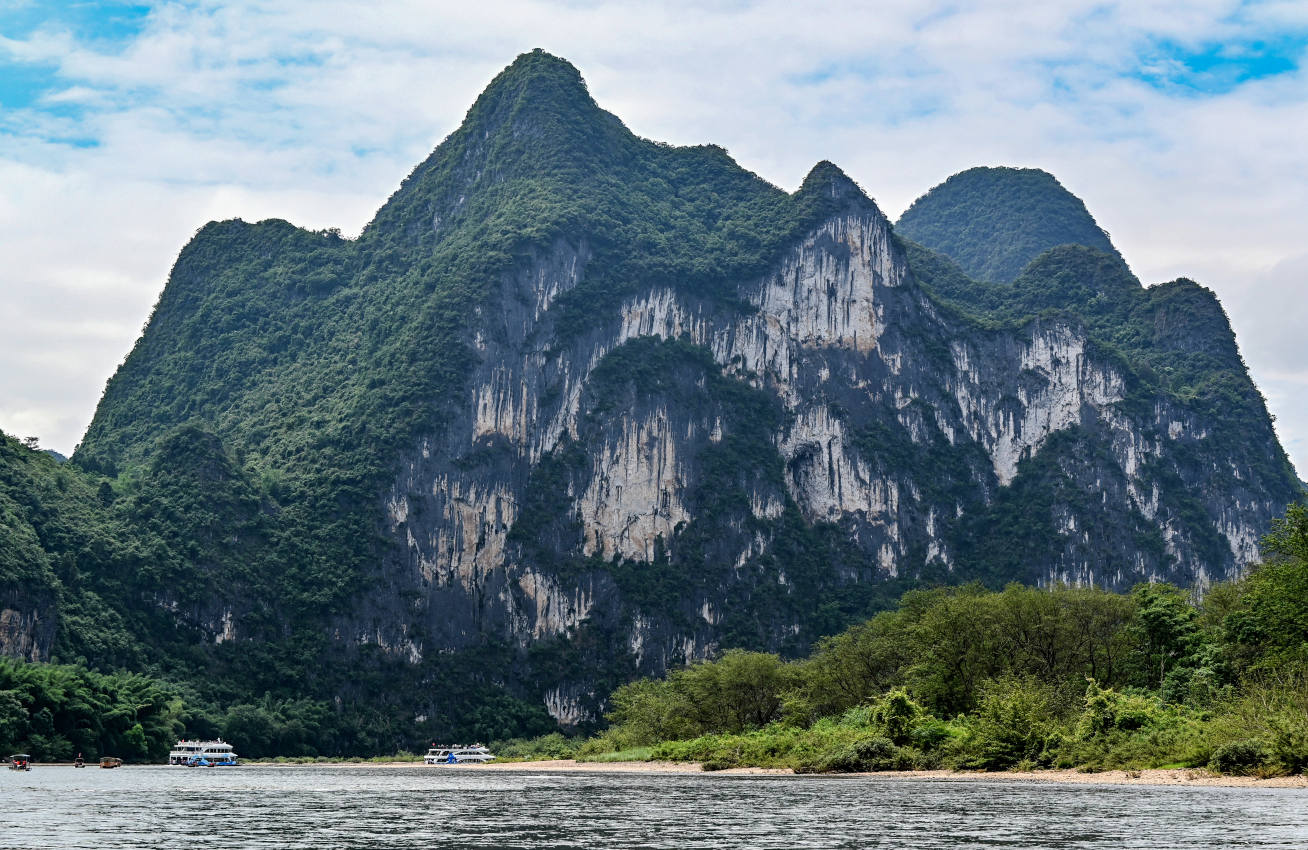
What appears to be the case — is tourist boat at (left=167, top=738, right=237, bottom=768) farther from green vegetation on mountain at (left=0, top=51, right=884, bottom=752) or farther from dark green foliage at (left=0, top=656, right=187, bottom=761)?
green vegetation on mountain at (left=0, top=51, right=884, bottom=752)

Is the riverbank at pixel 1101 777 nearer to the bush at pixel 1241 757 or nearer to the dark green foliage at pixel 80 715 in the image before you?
the bush at pixel 1241 757

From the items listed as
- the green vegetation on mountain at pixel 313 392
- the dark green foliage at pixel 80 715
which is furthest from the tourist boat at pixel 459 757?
the green vegetation on mountain at pixel 313 392

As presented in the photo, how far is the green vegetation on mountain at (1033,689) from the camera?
1757 inches

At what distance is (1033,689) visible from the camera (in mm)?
53344

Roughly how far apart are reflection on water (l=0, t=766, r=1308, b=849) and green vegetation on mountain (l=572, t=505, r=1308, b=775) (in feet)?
14.1

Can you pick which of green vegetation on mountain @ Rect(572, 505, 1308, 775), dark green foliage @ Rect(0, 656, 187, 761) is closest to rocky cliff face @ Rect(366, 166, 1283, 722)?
dark green foliage @ Rect(0, 656, 187, 761)

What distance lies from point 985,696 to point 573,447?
10550 cm

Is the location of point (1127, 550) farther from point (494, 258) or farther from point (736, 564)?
point (494, 258)

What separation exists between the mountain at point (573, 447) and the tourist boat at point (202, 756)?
30.5 m

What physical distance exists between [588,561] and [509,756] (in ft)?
139

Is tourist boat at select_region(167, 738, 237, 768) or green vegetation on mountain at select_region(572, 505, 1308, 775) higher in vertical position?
green vegetation on mountain at select_region(572, 505, 1308, 775)

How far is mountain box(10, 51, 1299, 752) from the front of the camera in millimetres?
134750

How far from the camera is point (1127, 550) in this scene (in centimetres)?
17062

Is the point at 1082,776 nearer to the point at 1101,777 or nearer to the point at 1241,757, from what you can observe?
the point at 1101,777
